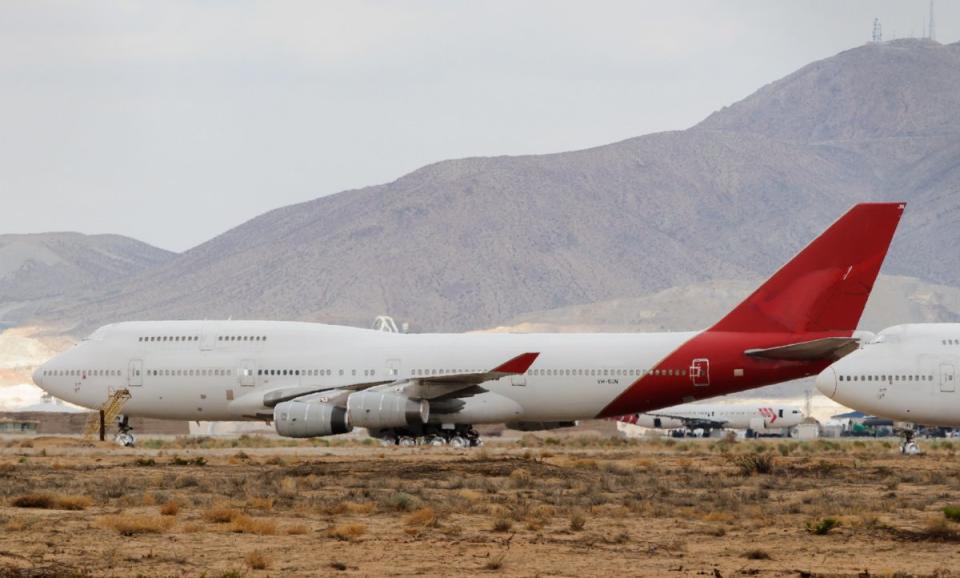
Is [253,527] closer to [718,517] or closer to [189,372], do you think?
[718,517]

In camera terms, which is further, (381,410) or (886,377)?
(886,377)

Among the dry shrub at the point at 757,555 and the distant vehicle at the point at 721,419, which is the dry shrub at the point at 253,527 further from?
the distant vehicle at the point at 721,419

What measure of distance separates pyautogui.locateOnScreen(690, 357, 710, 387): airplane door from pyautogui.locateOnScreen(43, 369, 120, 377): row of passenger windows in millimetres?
18067

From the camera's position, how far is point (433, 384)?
45812 millimetres

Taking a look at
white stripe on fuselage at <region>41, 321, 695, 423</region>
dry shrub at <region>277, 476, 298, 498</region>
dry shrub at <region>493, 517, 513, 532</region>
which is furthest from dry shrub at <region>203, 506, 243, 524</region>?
white stripe on fuselage at <region>41, 321, 695, 423</region>

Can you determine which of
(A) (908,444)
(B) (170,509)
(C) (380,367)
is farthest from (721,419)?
(B) (170,509)

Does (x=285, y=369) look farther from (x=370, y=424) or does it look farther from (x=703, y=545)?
(x=703, y=545)

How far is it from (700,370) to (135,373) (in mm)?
17682

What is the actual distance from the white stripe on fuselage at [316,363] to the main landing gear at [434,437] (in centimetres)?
118

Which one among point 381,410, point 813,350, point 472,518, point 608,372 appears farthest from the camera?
point 608,372

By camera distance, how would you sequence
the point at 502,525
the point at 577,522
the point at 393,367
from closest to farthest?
the point at 502,525 → the point at 577,522 → the point at 393,367

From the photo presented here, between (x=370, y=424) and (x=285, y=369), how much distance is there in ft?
18.6

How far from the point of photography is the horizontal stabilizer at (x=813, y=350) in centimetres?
4519

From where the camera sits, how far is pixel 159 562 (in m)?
19.0
